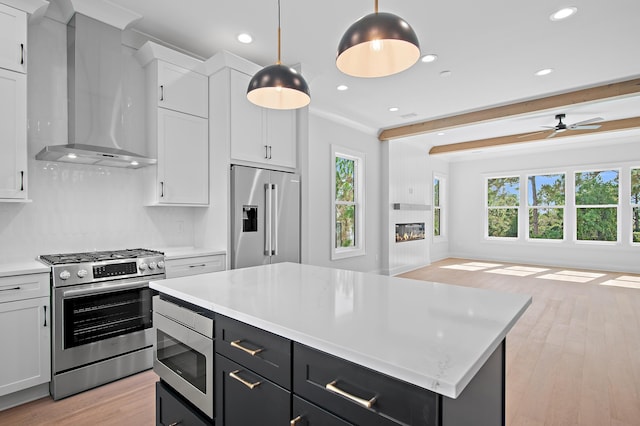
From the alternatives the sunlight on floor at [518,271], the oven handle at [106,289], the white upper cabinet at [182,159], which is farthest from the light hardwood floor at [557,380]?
the sunlight on floor at [518,271]

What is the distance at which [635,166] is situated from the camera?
7141 millimetres

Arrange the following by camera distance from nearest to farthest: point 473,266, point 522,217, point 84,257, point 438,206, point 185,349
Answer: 1. point 185,349
2. point 84,257
3. point 473,266
4. point 522,217
5. point 438,206

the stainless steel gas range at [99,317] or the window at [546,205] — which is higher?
the window at [546,205]

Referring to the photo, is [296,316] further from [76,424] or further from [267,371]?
[76,424]

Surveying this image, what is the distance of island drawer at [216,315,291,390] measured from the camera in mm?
1112

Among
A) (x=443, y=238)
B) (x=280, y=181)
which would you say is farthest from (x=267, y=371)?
(x=443, y=238)

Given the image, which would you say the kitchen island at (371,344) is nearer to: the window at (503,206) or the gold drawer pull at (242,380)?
the gold drawer pull at (242,380)

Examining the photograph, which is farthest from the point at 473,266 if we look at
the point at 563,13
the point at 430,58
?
the point at 563,13

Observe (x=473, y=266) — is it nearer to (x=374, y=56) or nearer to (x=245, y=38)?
(x=245, y=38)

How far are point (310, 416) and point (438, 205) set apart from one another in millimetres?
8949

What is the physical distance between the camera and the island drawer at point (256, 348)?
43.8 inches

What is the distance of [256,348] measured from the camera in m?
1.21

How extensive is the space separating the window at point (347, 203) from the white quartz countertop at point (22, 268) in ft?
12.7

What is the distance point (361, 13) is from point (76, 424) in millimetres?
3688
